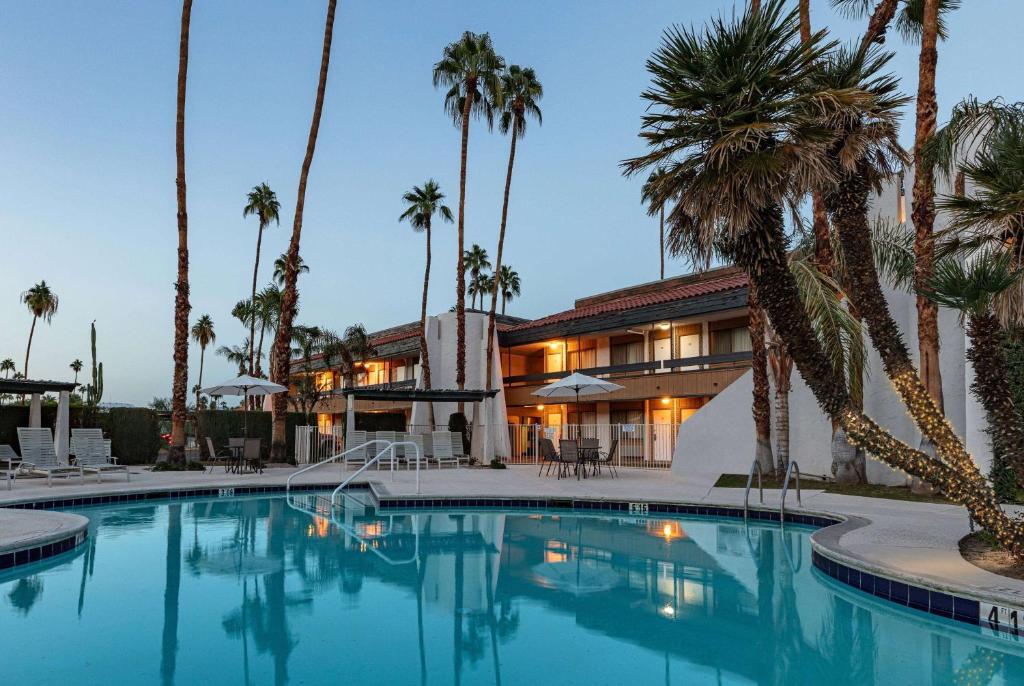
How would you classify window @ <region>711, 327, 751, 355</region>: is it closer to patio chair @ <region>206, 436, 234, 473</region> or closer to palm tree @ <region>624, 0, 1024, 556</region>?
patio chair @ <region>206, 436, 234, 473</region>

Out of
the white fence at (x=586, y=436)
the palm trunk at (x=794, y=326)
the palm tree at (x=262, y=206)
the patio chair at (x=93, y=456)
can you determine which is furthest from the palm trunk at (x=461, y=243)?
the palm tree at (x=262, y=206)

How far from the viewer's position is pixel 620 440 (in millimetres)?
24547

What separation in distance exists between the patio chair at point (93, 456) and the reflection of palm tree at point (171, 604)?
4766mm

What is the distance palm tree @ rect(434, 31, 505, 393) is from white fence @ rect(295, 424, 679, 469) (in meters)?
3.55

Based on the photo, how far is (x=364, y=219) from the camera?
43.1 metres

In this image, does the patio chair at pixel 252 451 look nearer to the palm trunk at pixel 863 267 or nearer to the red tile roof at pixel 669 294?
the red tile roof at pixel 669 294

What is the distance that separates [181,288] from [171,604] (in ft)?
46.6

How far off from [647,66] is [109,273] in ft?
117

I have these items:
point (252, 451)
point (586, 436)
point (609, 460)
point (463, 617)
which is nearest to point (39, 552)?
point (463, 617)

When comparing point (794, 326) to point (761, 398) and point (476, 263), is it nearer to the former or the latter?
point (761, 398)

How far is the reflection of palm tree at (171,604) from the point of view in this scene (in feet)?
15.9

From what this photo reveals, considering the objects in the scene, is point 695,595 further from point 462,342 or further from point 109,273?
point 109,273

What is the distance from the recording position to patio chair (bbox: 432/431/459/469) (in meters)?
20.0

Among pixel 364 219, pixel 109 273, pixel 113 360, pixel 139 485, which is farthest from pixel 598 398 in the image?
pixel 113 360
